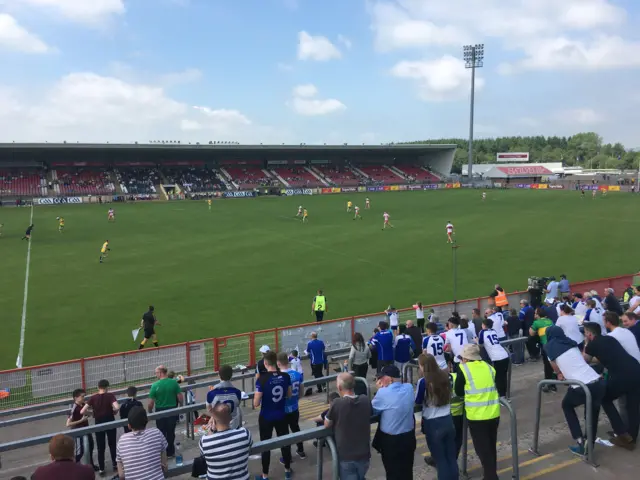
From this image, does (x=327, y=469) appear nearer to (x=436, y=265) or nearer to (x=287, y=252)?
(x=436, y=265)

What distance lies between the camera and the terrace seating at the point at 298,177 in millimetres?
86625

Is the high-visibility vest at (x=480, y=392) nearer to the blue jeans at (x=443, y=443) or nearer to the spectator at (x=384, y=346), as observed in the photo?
the blue jeans at (x=443, y=443)

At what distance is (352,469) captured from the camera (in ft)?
15.8

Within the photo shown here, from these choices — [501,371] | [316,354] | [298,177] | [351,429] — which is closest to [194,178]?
[298,177]

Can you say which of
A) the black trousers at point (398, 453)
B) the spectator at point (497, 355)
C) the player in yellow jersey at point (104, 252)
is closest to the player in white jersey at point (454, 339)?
the spectator at point (497, 355)

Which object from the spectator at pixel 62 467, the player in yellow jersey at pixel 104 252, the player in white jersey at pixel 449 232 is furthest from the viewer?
the player in white jersey at pixel 449 232

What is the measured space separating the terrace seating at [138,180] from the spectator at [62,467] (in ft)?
239

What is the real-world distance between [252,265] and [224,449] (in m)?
23.3

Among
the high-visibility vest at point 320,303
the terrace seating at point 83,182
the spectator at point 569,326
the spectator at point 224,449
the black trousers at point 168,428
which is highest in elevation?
the terrace seating at point 83,182

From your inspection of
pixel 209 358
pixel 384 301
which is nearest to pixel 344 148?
pixel 384 301

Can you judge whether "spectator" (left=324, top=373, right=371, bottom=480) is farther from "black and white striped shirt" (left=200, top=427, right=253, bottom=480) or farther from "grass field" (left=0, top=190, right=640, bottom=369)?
"grass field" (left=0, top=190, right=640, bottom=369)

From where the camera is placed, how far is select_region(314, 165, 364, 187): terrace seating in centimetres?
8962

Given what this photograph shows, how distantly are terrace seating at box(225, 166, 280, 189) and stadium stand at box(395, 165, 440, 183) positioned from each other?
2762 cm

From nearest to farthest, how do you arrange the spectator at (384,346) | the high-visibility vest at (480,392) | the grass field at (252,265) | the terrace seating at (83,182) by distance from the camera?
the high-visibility vest at (480,392)
the spectator at (384,346)
the grass field at (252,265)
the terrace seating at (83,182)
